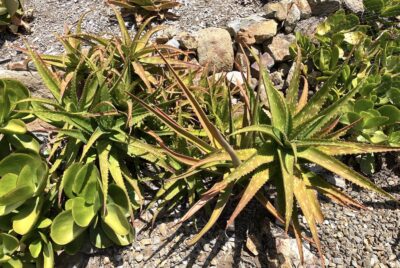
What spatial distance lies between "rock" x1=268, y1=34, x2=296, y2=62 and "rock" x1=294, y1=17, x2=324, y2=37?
159 millimetres

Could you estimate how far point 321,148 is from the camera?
240 cm

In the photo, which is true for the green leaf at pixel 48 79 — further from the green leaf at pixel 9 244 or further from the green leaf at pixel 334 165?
the green leaf at pixel 334 165

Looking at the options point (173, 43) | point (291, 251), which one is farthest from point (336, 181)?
point (173, 43)

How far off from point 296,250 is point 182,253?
68 centimetres

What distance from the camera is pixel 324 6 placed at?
3.78 meters

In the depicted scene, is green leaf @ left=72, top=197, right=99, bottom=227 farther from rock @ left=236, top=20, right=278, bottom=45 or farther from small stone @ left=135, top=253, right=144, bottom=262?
rock @ left=236, top=20, right=278, bottom=45

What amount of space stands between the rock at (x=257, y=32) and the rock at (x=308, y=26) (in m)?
0.32

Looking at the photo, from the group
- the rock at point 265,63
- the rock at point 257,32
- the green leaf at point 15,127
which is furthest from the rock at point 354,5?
the green leaf at point 15,127

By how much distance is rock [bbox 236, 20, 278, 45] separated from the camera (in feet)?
11.1

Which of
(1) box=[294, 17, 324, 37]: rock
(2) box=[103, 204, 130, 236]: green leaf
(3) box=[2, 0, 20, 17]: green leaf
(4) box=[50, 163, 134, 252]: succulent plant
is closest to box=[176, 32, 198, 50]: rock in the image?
(1) box=[294, 17, 324, 37]: rock

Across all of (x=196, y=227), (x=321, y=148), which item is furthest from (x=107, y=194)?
(x=321, y=148)

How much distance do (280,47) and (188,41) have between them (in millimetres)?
824

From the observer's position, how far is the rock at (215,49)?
3.34 m

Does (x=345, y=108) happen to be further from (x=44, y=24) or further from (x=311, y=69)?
(x=44, y=24)
